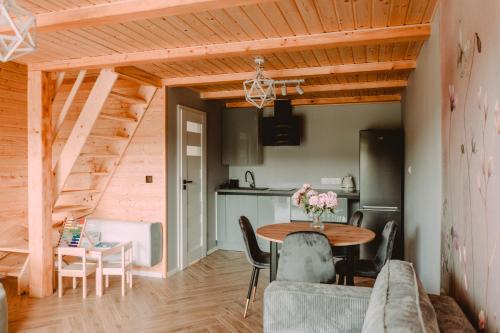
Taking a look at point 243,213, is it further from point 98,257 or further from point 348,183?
point 98,257

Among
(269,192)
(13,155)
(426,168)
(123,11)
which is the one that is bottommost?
(269,192)

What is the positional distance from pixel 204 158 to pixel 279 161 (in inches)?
58.6

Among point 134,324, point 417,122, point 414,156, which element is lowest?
point 134,324

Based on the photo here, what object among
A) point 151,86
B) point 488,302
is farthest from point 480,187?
point 151,86

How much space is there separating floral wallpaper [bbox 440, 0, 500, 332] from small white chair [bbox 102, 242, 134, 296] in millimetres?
3309

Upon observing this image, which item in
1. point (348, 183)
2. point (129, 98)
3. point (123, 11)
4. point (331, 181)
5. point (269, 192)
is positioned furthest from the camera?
point (331, 181)

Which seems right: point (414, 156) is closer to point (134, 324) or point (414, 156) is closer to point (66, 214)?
point (134, 324)

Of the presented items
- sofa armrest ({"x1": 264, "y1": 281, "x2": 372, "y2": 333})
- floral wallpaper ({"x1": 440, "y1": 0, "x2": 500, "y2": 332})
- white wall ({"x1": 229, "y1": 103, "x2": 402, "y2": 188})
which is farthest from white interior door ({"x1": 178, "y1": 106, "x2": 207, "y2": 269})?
floral wallpaper ({"x1": 440, "y1": 0, "x2": 500, "y2": 332})

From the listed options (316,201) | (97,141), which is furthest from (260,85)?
(97,141)

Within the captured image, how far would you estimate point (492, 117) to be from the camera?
1.56 metres

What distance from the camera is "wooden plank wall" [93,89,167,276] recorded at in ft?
16.5

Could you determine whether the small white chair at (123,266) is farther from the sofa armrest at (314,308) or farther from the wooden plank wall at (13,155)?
the sofa armrest at (314,308)

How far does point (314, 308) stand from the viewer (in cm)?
229

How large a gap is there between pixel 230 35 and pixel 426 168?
2.04 m
